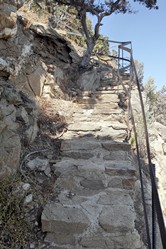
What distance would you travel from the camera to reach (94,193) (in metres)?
2.48

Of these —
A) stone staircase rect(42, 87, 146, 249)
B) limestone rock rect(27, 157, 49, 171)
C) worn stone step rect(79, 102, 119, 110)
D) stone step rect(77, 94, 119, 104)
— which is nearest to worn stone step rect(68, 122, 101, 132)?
stone staircase rect(42, 87, 146, 249)

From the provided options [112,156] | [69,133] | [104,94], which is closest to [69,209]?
[112,156]

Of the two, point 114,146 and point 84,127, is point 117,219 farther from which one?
point 84,127

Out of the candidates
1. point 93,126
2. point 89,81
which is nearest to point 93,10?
point 89,81

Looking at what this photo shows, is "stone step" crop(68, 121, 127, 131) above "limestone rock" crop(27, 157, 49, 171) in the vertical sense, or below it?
above

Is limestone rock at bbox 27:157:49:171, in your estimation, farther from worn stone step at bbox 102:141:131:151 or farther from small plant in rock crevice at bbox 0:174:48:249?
worn stone step at bbox 102:141:131:151

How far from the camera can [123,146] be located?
3430 millimetres

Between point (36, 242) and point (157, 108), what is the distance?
10.2m

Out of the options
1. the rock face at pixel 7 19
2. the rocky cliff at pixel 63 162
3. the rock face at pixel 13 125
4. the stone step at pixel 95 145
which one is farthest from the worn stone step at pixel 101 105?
the rock face at pixel 7 19

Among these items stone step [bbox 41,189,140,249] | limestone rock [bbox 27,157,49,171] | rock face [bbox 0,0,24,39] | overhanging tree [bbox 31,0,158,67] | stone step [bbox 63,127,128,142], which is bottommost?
stone step [bbox 41,189,140,249]

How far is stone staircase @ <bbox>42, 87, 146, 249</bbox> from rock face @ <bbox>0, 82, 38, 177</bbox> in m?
0.50

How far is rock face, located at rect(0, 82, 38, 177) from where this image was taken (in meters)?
2.41

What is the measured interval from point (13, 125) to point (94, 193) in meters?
1.17

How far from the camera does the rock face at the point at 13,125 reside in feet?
7.90
